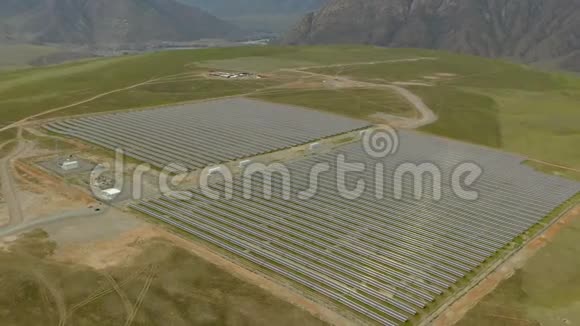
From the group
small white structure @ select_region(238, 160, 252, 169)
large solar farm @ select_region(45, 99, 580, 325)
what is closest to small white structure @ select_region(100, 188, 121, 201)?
large solar farm @ select_region(45, 99, 580, 325)

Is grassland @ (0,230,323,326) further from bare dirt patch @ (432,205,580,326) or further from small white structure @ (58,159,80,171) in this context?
small white structure @ (58,159,80,171)

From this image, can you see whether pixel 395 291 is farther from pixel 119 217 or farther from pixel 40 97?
pixel 40 97

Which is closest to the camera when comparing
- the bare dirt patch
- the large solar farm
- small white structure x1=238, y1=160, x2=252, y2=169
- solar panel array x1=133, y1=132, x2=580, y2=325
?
the bare dirt patch

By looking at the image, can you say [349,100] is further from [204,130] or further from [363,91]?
→ [204,130]

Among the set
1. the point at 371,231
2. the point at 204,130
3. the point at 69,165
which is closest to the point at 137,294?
the point at 371,231

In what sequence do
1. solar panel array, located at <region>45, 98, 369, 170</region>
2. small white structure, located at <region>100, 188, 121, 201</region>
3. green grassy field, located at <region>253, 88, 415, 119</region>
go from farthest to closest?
green grassy field, located at <region>253, 88, 415, 119</region> < solar panel array, located at <region>45, 98, 369, 170</region> < small white structure, located at <region>100, 188, 121, 201</region>

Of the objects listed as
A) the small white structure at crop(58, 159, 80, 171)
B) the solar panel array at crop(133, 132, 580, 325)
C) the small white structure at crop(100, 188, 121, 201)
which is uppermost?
the solar panel array at crop(133, 132, 580, 325)

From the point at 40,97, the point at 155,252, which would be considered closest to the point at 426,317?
the point at 155,252

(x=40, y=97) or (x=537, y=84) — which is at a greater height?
(x=537, y=84)
